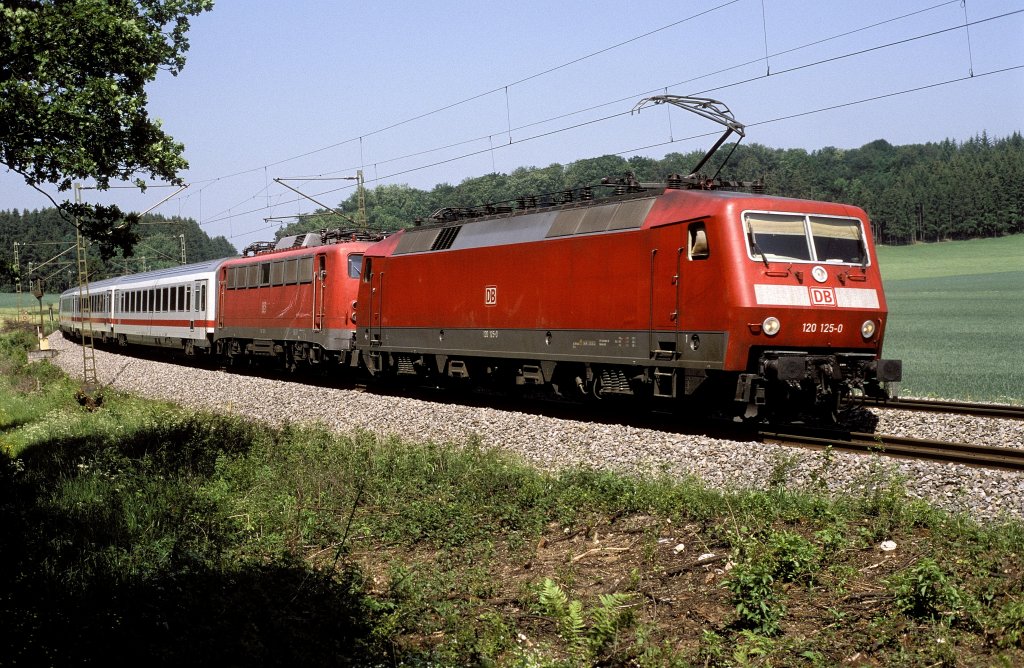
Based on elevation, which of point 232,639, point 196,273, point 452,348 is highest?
point 196,273

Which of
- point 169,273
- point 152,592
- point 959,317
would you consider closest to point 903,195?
point 959,317

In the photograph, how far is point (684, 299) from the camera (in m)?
14.9

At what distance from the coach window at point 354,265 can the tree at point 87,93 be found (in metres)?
12.1

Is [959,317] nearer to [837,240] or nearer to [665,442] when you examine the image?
[837,240]

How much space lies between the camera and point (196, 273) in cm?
3781

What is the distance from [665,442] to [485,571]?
571 cm

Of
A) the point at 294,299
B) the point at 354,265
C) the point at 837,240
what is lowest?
the point at 294,299

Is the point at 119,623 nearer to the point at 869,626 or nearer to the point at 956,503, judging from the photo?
the point at 869,626

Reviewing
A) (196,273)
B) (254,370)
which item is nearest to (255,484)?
(254,370)

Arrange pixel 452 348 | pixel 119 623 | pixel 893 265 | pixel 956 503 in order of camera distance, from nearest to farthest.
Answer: pixel 119 623, pixel 956 503, pixel 452 348, pixel 893 265

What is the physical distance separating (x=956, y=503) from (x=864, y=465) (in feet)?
5.97

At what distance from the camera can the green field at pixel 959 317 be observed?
84.2ft

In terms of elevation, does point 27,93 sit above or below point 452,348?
above

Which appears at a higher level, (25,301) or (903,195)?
(903,195)
